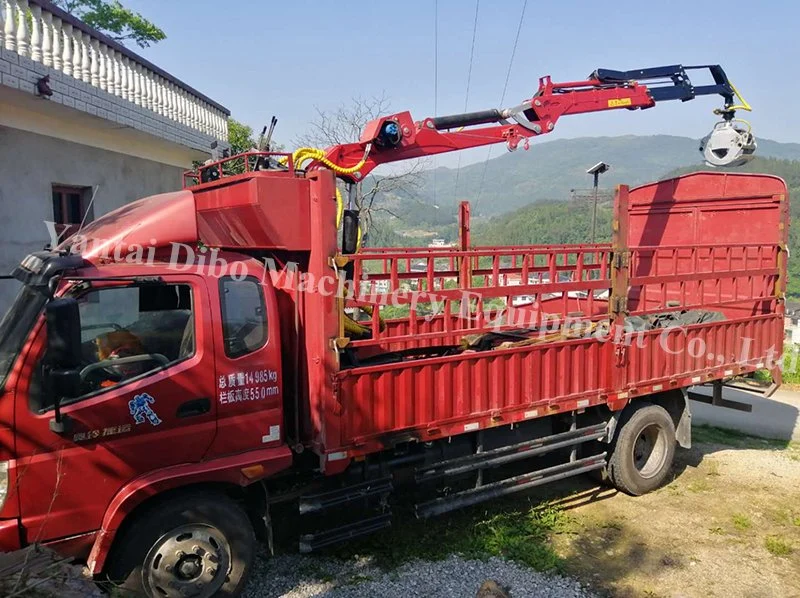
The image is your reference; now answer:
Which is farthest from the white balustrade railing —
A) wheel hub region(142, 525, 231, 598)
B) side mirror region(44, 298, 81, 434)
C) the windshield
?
wheel hub region(142, 525, 231, 598)

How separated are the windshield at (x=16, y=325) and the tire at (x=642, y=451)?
14.8 feet

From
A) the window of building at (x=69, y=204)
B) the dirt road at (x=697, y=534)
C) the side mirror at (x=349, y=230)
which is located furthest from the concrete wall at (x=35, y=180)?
the dirt road at (x=697, y=534)

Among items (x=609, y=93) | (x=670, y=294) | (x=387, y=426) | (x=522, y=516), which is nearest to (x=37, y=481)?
(x=387, y=426)

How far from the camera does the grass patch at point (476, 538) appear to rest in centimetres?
424

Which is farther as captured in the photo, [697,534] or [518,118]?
[518,118]

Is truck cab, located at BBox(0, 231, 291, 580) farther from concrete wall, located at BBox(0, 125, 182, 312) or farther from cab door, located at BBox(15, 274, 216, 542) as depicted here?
concrete wall, located at BBox(0, 125, 182, 312)

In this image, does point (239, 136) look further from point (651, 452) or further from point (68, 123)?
point (651, 452)

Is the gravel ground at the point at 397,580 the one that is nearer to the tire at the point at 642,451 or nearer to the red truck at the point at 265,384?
the red truck at the point at 265,384

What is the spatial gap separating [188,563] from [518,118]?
472cm

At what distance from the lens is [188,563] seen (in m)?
3.34

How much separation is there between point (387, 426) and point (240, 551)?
1.11 meters

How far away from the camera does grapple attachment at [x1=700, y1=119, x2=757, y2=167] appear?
660 cm

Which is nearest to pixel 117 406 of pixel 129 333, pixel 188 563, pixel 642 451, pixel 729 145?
pixel 129 333

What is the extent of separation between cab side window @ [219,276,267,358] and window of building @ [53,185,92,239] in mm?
4854
